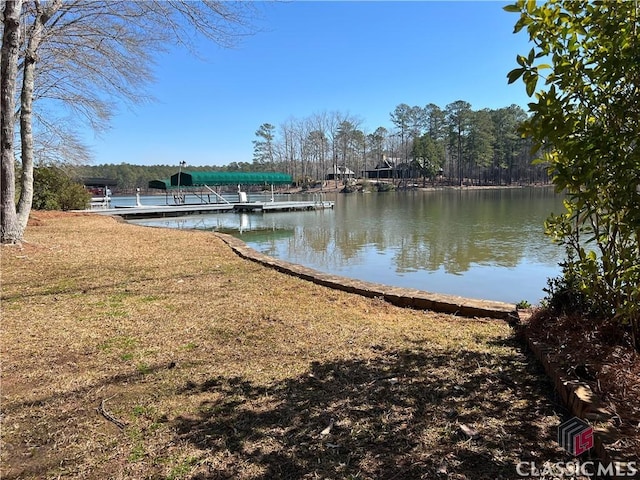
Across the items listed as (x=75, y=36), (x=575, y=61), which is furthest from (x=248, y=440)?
(x=75, y=36)

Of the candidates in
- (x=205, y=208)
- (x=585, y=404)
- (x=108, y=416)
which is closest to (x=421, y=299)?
(x=585, y=404)

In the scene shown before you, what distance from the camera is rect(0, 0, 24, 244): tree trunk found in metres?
5.86

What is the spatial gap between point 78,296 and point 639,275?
15.6 feet

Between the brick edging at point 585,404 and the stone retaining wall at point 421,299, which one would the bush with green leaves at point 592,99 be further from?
the stone retaining wall at point 421,299

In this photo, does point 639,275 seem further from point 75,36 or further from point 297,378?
point 75,36

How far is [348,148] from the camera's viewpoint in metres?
65.4

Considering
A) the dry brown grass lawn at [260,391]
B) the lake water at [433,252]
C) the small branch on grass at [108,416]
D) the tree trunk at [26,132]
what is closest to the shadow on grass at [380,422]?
the dry brown grass lawn at [260,391]

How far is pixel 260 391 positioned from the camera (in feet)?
7.36

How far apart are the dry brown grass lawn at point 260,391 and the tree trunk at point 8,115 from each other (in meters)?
3.21

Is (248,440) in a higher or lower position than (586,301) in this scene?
lower

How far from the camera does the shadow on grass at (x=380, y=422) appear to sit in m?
1.60

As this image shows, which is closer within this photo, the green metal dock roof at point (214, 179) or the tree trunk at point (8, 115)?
the tree trunk at point (8, 115)

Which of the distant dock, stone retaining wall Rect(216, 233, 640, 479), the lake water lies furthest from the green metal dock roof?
stone retaining wall Rect(216, 233, 640, 479)

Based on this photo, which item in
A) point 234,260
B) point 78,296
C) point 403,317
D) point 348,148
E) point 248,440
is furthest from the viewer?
point 348,148
